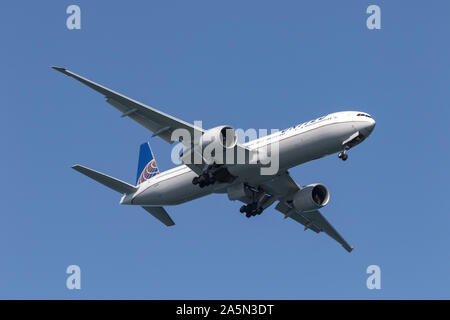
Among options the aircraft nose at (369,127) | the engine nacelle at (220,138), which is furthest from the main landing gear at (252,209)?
the aircraft nose at (369,127)

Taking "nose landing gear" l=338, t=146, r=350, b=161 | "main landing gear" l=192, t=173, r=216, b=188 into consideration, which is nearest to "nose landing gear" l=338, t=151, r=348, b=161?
"nose landing gear" l=338, t=146, r=350, b=161

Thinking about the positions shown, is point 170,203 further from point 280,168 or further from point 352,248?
point 352,248

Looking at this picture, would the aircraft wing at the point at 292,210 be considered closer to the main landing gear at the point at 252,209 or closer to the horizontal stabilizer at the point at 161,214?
the main landing gear at the point at 252,209

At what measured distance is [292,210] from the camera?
57.4 metres

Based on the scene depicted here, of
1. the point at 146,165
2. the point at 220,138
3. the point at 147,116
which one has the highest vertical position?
the point at 147,116

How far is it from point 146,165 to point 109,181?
15.3 feet

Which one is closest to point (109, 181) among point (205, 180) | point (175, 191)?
point (175, 191)

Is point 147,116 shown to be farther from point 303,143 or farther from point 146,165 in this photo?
point 146,165

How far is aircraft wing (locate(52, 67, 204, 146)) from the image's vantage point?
159ft

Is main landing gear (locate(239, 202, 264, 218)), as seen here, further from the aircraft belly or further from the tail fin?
the tail fin

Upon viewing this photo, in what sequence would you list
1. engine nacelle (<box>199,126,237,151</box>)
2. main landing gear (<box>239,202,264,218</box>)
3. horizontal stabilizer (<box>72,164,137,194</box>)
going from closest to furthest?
engine nacelle (<box>199,126,237,151</box>)
horizontal stabilizer (<box>72,164,137,194</box>)
main landing gear (<box>239,202,264,218</box>)

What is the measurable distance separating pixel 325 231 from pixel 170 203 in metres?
12.7

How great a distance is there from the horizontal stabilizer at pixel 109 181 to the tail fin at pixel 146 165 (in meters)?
2.01

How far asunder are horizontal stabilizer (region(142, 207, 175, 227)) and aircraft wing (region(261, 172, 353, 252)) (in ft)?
25.0
